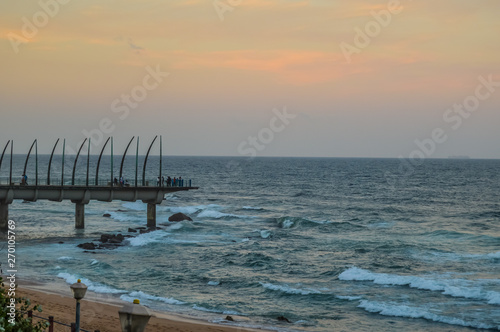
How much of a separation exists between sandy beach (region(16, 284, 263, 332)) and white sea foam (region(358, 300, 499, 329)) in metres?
8.11

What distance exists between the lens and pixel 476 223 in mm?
75125

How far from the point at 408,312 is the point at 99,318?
610 inches

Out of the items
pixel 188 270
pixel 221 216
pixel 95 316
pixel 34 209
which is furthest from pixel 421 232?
pixel 34 209

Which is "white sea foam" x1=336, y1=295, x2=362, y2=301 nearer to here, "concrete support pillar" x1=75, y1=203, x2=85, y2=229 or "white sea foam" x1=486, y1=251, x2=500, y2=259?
"white sea foam" x1=486, y1=251, x2=500, y2=259

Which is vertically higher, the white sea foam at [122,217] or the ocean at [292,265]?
the white sea foam at [122,217]

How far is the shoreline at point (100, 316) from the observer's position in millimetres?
27203

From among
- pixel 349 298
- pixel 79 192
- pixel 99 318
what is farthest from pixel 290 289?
pixel 79 192

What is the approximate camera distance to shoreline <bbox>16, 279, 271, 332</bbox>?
27.2 m

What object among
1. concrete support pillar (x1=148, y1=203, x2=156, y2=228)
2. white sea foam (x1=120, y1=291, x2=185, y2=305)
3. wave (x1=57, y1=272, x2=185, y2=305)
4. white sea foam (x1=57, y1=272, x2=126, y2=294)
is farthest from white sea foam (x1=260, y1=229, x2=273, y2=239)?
white sea foam (x1=120, y1=291, x2=185, y2=305)

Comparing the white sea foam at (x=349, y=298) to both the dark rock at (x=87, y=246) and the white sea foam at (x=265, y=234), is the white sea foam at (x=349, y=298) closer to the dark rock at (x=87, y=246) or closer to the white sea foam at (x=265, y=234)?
the dark rock at (x=87, y=246)

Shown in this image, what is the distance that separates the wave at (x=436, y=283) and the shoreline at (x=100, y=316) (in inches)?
494

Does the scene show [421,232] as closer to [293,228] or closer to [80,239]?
[293,228]

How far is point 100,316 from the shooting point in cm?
2883

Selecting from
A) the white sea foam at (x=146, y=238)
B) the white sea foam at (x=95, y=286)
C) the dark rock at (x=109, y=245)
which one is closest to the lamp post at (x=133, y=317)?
the white sea foam at (x=95, y=286)
